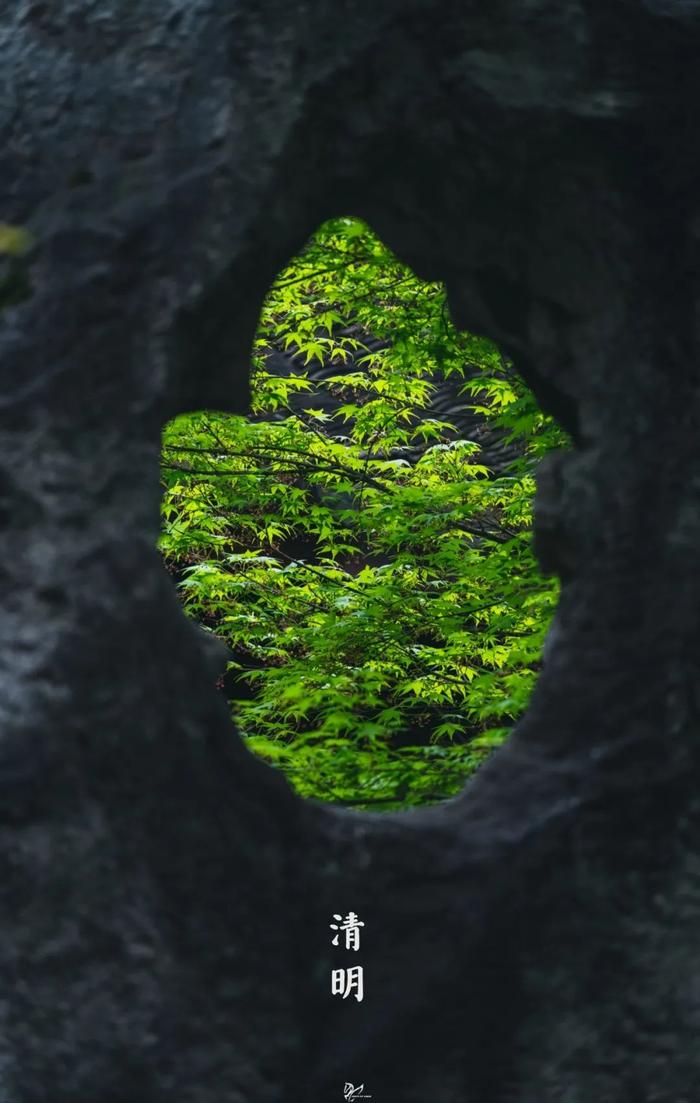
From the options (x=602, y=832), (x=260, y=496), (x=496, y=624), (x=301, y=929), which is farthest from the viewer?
(x=260, y=496)

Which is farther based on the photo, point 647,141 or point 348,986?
point 647,141

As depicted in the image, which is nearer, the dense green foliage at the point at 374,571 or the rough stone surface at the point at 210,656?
the rough stone surface at the point at 210,656

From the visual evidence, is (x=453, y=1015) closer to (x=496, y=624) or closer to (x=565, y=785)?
(x=565, y=785)

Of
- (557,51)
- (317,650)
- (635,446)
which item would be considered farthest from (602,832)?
(317,650)

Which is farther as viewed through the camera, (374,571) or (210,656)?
(374,571)

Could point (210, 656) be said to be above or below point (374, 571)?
below

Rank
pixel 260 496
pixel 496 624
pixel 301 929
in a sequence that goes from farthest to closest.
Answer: pixel 260 496 < pixel 496 624 < pixel 301 929

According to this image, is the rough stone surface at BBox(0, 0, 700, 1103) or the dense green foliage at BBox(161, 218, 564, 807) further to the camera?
the dense green foliage at BBox(161, 218, 564, 807)

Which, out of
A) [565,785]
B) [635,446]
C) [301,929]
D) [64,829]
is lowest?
[301,929]
